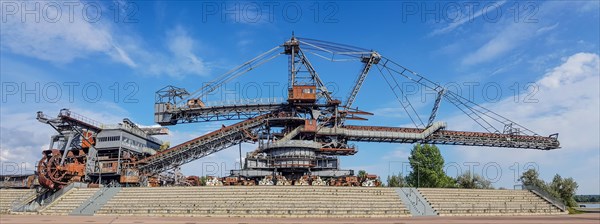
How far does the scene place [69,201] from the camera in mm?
54188

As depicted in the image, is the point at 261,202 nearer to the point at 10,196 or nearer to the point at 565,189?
the point at 10,196

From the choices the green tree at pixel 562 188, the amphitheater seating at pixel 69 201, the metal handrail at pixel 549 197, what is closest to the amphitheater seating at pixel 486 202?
the metal handrail at pixel 549 197

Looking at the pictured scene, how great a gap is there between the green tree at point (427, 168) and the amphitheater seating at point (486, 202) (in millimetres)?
19420

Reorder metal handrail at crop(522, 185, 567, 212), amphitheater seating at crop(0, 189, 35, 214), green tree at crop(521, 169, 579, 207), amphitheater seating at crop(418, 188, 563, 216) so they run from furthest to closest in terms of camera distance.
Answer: green tree at crop(521, 169, 579, 207), amphitheater seating at crop(0, 189, 35, 214), metal handrail at crop(522, 185, 567, 212), amphitheater seating at crop(418, 188, 563, 216)

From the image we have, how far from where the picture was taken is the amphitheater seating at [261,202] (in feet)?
146

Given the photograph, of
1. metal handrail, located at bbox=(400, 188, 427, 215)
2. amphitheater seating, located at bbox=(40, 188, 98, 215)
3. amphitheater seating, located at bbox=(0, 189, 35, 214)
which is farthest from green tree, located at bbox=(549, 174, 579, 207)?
amphitheater seating, located at bbox=(0, 189, 35, 214)

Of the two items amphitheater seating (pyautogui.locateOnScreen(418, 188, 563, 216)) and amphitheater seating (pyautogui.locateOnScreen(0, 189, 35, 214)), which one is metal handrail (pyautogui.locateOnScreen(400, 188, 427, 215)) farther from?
amphitheater seating (pyautogui.locateOnScreen(0, 189, 35, 214))

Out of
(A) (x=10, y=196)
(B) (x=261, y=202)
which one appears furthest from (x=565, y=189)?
(A) (x=10, y=196)

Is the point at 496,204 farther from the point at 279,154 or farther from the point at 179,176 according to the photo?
the point at 179,176

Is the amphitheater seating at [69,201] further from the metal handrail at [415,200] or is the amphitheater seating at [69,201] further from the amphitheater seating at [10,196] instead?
the metal handrail at [415,200]

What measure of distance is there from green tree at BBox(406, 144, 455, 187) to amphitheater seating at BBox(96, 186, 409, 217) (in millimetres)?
26676

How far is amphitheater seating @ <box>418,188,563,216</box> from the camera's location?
159 feet

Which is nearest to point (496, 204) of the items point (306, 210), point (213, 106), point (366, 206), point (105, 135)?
point (366, 206)

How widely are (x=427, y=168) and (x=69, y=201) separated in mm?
60244
